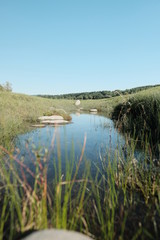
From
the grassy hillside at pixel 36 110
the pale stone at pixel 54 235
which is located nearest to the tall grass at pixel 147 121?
the grassy hillside at pixel 36 110

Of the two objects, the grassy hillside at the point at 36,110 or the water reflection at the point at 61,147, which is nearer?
the water reflection at the point at 61,147

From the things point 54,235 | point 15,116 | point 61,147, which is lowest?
point 61,147

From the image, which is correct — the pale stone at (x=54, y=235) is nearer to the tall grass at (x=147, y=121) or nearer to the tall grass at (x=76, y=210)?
the tall grass at (x=76, y=210)

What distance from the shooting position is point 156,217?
6.86 feet

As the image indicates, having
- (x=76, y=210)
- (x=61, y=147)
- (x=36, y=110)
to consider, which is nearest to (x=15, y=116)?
(x=36, y=110)

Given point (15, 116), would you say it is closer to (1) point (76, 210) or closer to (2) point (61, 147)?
(2) point (61, 147)

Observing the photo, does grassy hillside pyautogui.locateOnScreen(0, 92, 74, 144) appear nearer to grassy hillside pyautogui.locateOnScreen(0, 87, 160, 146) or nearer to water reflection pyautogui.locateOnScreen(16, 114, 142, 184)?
→ grassy hillside pyautogui.locateOnScreen(0, 87, 160, 146)

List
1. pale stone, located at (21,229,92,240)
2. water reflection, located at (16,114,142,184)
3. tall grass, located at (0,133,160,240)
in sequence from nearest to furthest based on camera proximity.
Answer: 1. pale stone, located at (21,229,92,240)
2. tall grass, located at (0,133,160,240)
3. water reflection, located at (16,114,142,184)

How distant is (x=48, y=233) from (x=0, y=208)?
1.28 metres

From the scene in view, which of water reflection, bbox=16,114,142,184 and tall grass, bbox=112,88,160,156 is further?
tall grass, bbox=112,88,160,156

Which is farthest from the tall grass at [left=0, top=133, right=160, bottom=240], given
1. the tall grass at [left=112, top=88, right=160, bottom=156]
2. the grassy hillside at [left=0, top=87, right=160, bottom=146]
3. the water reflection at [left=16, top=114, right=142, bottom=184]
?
the tall grass at [left=112, top=88, right=160, bottom=156]

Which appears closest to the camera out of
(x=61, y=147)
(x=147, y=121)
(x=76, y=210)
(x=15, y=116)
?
(x=76, y=210)

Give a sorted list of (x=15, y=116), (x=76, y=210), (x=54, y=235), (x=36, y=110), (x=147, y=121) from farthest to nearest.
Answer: (x=36, y=110) → (x=15, y=116) → (x=147, y=121) → (x=76, y=210) → (x=54, y=235)

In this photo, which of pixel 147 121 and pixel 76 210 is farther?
pixel 147 121
